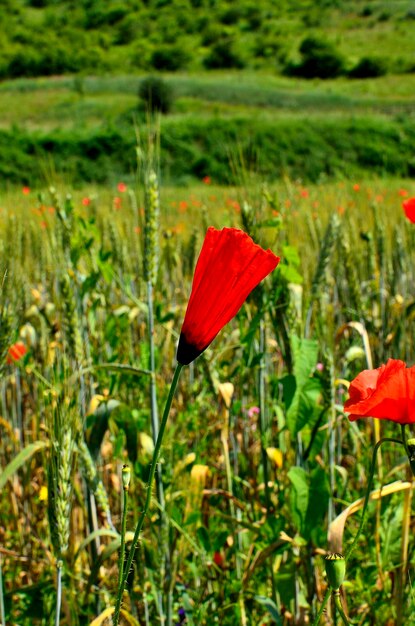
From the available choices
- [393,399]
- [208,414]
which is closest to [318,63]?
[208,414]

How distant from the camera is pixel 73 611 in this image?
1099 mm

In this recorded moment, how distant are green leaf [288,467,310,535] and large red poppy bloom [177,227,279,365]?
0.59 metres

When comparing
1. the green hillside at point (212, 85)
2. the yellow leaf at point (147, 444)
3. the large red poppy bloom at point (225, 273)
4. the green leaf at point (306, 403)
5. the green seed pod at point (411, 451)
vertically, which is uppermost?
the green hillside at point (212, 85)

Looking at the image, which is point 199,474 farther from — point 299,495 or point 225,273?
point 225,273

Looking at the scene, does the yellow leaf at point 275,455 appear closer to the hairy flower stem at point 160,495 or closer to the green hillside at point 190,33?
the hairy flower stem at point 160,495

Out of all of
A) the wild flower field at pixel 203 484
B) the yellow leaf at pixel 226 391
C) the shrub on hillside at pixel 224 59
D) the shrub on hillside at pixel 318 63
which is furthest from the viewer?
the shrub on hillside at pixel 224 59

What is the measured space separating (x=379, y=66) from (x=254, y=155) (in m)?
41.5

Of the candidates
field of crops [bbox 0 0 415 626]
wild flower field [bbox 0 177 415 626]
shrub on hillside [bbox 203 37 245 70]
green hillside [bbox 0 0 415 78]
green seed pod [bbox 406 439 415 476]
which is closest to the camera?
green seed pod [bbox 406 439 415 476]

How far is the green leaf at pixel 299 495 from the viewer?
1093 millimetres

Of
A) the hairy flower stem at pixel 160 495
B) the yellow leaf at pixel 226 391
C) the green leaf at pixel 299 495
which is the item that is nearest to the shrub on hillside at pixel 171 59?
the yellow leaf at pixel 226 391

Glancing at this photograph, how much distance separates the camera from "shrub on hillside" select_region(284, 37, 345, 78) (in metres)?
41.6

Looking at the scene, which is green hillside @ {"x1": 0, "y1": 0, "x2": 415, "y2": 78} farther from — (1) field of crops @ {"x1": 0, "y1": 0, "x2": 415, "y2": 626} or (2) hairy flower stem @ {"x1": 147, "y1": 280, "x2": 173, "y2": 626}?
(2) hairy flower stem @ {"x1": 147, "y1": 280, "x2": 173, "y2": 626}

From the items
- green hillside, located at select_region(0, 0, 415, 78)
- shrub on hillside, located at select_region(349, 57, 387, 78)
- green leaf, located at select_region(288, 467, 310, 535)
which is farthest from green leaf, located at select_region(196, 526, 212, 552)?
shrub on hillside, located at select_region(349, 57, 387, 78)

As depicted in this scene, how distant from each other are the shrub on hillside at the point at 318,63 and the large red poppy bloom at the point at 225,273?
144ft
